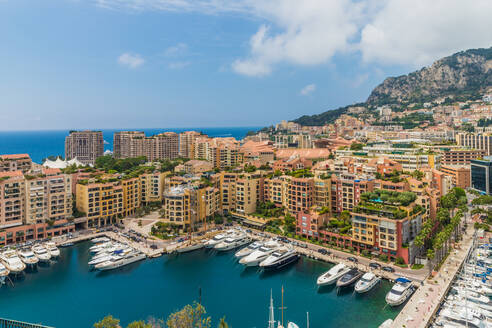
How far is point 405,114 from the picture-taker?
136 m

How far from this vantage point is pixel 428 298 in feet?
89.4

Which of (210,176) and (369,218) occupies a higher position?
(210,176)

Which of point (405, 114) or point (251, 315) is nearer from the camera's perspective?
point (251, 315)

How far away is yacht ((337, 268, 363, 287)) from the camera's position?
100ft

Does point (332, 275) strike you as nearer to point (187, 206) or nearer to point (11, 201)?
point (187, 206)

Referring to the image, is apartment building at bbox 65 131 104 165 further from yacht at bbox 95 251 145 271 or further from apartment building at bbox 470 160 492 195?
apartment building at bbox 470 160 492 195

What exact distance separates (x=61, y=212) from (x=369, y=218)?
40.6m

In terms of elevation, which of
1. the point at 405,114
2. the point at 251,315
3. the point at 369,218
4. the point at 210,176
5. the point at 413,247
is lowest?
the point at 251,315

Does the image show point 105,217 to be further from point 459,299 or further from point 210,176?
point 459,299

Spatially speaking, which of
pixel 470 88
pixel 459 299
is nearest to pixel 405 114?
pixel 470 88

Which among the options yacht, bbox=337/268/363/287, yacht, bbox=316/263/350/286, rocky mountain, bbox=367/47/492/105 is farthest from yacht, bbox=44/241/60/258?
rocky mountain, bbox=367/47/492/105

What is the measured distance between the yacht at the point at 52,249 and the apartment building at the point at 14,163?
2556cm

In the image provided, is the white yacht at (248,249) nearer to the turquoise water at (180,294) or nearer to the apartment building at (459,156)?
the turquoise water at (180,294)

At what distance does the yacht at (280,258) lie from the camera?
35469 millimetres
